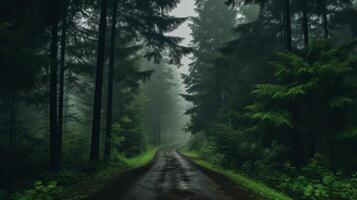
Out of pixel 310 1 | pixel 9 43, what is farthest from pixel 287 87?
pixel 9 43

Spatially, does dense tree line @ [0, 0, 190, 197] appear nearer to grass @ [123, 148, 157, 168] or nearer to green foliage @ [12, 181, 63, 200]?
grass @ [123, 148, 157, 168]

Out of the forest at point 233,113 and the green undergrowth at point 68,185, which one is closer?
the green undergrowth at point 68,185

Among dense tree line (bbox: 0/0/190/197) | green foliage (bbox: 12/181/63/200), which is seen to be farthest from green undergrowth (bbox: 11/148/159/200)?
dense tree line (bbox: 0/0/190/197)

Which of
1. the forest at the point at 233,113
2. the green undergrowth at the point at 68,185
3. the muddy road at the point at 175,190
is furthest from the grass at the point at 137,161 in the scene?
the muddy road at the point at 175,190

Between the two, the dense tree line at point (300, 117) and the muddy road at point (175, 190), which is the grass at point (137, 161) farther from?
the muddy road at point (175, 190)

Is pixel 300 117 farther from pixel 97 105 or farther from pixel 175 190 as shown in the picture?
pixel 97 105

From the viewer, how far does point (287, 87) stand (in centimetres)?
1216

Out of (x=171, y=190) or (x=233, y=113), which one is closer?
(x=171, y=190)

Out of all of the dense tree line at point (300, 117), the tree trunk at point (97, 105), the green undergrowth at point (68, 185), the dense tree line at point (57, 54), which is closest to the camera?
the green undergrowth at point (68, 185)

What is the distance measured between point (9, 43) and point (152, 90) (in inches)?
1642

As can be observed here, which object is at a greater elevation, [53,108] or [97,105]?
[97,105]

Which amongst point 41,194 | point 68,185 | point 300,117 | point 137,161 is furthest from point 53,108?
point 300,117

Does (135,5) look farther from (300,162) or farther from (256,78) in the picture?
(300,162)

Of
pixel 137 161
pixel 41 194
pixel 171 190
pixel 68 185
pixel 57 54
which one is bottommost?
pixel 137 161
